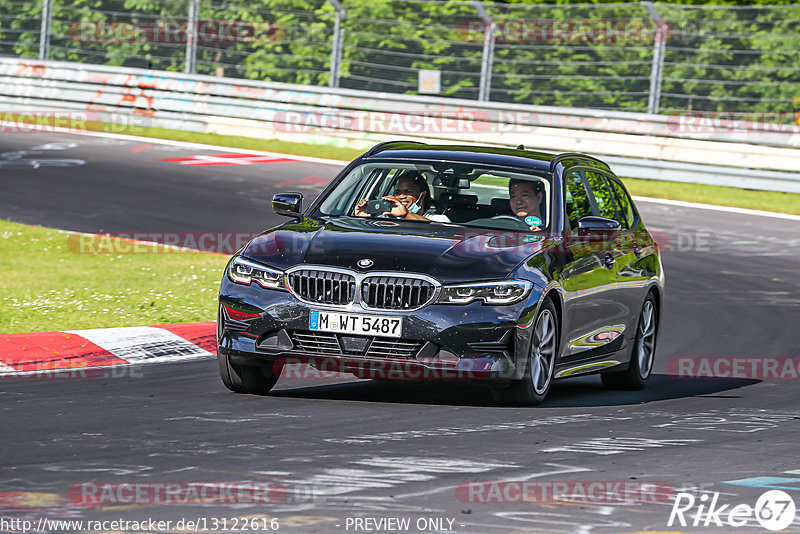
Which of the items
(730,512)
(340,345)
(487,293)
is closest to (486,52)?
(487,293)

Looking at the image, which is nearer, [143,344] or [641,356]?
[641,356]

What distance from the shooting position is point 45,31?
29.1m

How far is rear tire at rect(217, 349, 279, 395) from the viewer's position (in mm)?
9336

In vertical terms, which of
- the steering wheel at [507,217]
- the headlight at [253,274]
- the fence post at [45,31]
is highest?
the fence post at [45,31]

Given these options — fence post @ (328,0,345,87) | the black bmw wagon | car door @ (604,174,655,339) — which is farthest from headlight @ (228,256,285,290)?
fence post @ (328,0,345,87)

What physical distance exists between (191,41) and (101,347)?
17.5 meters

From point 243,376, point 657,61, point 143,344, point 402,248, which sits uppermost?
point 657,61

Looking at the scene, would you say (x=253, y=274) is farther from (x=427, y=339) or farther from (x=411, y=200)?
(x=411, y=200)

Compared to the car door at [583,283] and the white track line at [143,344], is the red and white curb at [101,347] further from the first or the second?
the car door at [583,283]

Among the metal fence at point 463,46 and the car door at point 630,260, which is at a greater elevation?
the metal fence at point 463,46

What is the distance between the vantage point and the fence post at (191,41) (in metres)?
27.7

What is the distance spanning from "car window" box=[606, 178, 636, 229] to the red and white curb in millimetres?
3162

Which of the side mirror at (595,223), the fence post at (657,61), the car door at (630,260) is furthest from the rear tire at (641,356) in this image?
the fence post at (657,61)

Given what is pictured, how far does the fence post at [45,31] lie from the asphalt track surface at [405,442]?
59.8 feet
